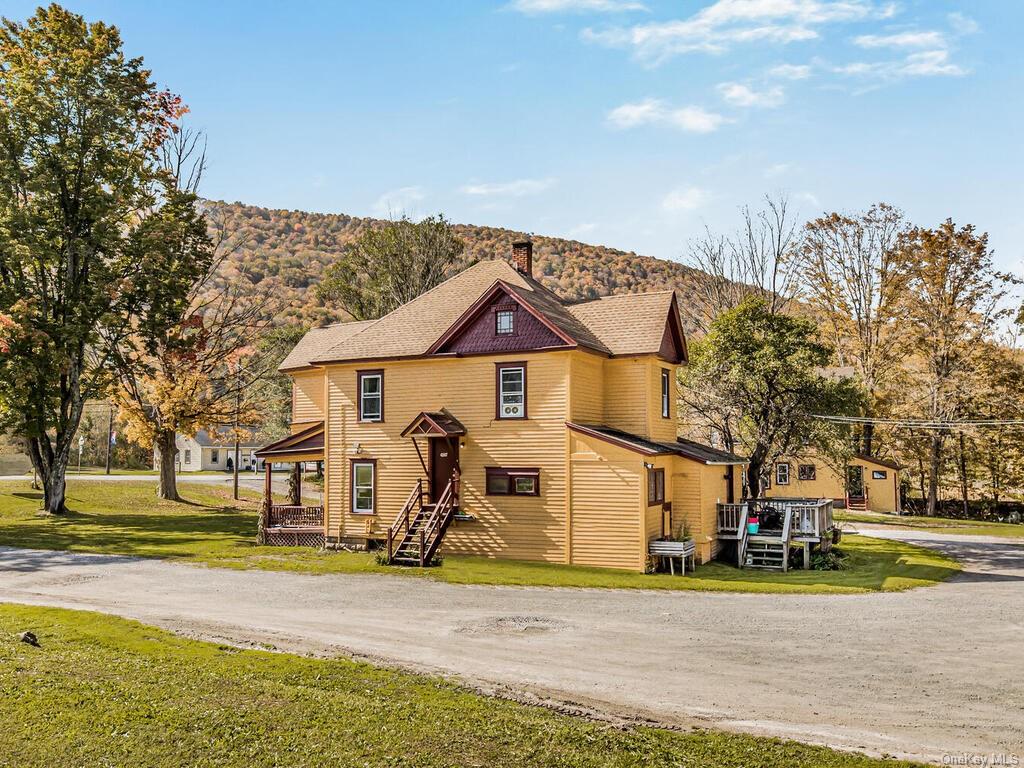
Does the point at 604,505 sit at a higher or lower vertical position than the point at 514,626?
higher

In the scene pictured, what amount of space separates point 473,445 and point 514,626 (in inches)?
430

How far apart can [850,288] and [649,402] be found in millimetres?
32822

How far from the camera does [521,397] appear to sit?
Result: 26.2m

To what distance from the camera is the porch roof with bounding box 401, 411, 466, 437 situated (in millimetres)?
25891

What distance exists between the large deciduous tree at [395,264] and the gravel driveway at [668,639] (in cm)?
2872

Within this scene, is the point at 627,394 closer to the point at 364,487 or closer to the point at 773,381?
the point at 773,381

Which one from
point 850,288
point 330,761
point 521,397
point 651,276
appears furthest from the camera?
point 651,276

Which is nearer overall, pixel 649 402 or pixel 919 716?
pixel 919 716

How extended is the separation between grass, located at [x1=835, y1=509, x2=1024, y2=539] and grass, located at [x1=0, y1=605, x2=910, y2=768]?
35.9 m

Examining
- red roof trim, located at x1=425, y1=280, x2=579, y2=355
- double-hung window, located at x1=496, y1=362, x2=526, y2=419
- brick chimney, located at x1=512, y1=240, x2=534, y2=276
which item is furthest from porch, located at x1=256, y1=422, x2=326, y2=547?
brick chimney, located at x1=512, y1=240, x2=534, y2=276

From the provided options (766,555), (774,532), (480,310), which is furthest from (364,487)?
(774,532)

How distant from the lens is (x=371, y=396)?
94.3 ft

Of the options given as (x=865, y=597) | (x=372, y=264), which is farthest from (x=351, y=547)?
(x=372, y=264)

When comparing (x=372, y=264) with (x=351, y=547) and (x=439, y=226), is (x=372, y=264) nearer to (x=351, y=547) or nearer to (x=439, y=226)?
(x=439, y=226)
